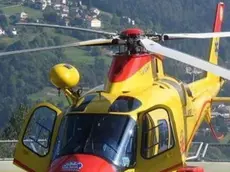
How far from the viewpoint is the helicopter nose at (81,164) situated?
10875 mm

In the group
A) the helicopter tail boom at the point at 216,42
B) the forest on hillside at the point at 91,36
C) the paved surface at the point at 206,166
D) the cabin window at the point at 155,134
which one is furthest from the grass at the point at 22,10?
the cabin window at the point at 155,134

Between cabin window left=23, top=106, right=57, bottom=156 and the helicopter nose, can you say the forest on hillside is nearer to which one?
cabin window left=23, top=106, right=57, bottom=156

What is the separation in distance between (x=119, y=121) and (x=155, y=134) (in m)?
0.62

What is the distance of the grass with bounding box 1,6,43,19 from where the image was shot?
7925 cm

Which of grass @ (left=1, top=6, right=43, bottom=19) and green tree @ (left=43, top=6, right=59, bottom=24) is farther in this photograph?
grass @ (left=1, top=6, right=43, bottom=19)

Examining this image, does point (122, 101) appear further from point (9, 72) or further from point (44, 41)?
point (44, 41)

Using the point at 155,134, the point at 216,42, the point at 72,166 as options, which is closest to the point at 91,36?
the point at 216,42

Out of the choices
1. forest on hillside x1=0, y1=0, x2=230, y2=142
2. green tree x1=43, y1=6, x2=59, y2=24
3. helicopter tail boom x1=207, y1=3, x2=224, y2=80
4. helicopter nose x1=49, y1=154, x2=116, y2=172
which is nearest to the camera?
helicopter nose x1=49, y1=154, x2=116, y2=172

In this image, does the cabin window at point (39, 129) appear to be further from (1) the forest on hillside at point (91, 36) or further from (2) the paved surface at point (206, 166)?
(1) the forest on hillside at point (91, 36)

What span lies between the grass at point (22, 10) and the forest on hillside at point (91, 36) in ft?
1.89

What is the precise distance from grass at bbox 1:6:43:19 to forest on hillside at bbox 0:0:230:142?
58 cm

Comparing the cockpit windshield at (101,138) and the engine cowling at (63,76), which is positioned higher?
the engine cowling at (63,76)

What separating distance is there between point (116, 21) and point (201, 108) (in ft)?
192

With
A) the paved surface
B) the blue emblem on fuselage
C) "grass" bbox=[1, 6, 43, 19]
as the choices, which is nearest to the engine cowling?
the blue emblem on fuselage
